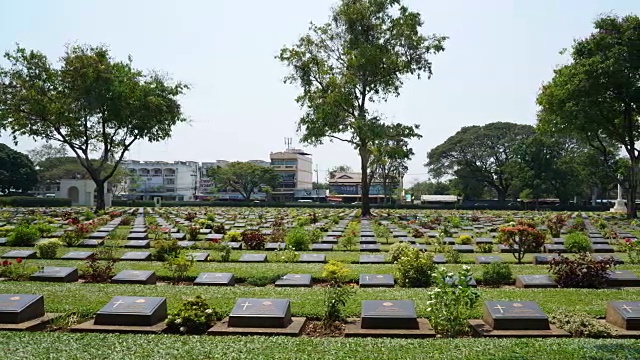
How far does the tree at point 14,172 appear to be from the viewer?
202ft

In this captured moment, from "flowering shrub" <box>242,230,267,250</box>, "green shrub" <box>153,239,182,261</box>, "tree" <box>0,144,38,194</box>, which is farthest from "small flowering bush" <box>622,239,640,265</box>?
"tree" <box>0,144,38,194</box>

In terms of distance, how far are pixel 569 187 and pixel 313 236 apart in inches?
1791

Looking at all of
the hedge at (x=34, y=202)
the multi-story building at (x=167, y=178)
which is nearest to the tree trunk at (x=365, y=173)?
the hedge at (x=34, y=202)

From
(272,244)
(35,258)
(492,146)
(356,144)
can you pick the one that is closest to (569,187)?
(492,146)

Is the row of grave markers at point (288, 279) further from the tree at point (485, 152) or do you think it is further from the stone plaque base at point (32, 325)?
the tree at point (485, 152)

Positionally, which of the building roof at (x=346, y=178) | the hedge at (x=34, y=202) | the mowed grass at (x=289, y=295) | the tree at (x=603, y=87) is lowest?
the mowed grass at (x=289, y=295)

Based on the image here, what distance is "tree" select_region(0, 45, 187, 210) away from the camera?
3139cm

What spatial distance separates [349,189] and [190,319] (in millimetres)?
84665

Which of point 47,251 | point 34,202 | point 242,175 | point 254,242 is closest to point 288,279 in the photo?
point 254,242

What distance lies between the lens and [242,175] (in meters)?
73.5

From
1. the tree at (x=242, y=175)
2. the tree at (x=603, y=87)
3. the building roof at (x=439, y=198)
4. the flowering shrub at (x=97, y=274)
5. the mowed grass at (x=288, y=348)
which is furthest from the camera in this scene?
the building roof at (x=439, y=198)

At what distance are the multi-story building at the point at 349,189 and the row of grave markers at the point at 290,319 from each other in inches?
2973

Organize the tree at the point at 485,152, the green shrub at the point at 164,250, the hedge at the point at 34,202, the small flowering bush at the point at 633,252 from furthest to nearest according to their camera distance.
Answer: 1. the tree at the point at 485,152
2. the hedge at the point at 34,202
3. the green shrub at the point at 164,250
4. the small flowering bush at the point at 633,252

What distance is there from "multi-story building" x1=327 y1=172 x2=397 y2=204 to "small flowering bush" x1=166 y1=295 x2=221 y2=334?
249 ft
